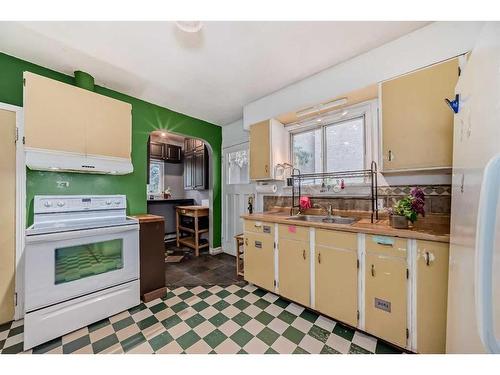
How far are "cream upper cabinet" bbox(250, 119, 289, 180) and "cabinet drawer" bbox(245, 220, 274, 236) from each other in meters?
0.63

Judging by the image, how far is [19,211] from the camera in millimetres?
1747

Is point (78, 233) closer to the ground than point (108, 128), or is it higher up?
closer to the ground

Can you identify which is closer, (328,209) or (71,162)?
(71,162)

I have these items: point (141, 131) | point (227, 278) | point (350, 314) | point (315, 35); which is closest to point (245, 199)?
point (227, 278)

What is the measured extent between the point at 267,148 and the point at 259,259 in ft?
4.55

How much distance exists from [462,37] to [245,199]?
→ 286 cm

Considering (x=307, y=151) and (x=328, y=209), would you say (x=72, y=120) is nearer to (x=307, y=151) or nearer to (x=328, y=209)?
(x=307, y=151)

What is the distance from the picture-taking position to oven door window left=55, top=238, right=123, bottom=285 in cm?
156

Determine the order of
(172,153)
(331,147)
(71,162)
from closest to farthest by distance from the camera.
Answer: (71,162), (331,147), (172,153)

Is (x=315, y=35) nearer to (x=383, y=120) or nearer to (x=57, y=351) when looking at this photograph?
(x=383, y=120)

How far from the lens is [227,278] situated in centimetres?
260

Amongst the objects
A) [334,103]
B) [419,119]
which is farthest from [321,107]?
[419,119]

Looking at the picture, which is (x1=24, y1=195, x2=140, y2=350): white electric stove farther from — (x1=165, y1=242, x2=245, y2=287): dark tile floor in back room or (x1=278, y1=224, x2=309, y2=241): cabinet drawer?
(x1=278, y1=224, x2=309, y2=241): cabinet drawer

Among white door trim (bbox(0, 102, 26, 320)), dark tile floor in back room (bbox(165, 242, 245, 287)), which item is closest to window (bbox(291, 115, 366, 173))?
dark tile floor in back room (bbox(165, 242, 245, 287))
